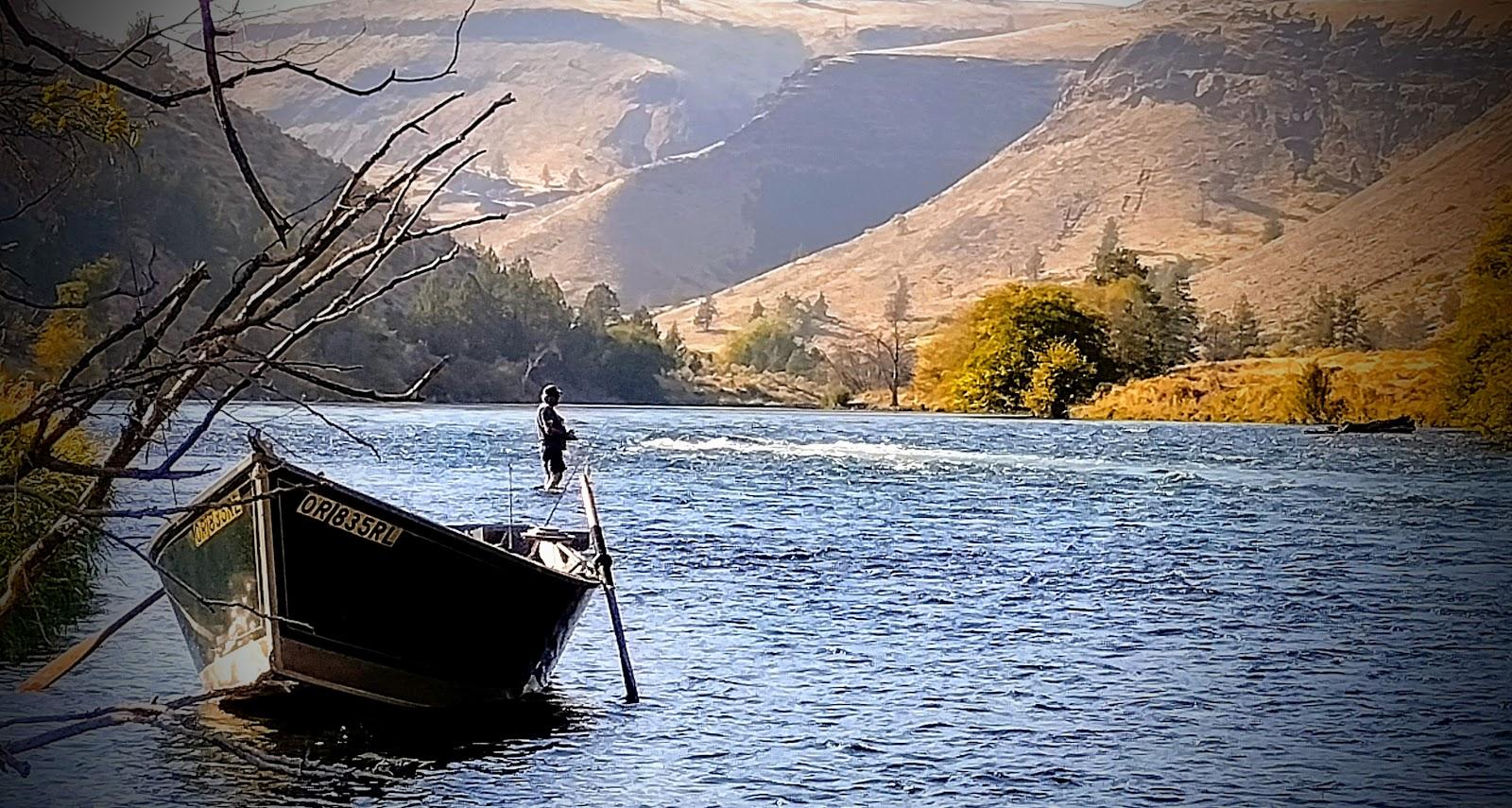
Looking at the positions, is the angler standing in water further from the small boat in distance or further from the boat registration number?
the boat registration number

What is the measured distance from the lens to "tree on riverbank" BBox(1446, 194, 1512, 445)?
1597 inches

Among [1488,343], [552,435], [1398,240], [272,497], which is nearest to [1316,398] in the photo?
[1488,343]

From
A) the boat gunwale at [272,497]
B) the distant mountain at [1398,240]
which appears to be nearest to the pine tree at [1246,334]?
the distant mountain at [1398,240]

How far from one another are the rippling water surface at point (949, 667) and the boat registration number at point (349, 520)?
15.6 inches

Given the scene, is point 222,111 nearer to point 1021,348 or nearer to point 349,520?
point 349,520

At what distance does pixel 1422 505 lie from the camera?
29.5 m

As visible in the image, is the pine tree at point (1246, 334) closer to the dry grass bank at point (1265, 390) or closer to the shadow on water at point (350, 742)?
the dry grass bank at point (1265, 390)

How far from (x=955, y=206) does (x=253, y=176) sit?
523 feet

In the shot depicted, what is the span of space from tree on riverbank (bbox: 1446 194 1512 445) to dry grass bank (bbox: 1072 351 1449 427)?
12465 mm

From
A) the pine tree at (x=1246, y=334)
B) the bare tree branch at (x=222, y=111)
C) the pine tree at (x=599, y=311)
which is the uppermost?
the pine tree at (x=599, y=311)

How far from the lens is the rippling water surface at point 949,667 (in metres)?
9.36

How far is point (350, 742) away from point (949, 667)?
5.25 meters

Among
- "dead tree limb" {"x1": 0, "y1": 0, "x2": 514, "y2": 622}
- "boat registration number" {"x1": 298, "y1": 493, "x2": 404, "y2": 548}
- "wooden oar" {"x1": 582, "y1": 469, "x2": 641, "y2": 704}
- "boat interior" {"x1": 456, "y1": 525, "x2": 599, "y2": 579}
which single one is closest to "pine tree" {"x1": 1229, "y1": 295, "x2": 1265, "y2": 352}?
"boat interior" {"x1": 456, "y1": 525, "x2": 599, "y2": 579}

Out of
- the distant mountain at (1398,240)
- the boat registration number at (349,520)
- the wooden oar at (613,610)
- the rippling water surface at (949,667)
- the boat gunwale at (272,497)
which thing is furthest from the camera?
the distant mountain at (1398,240)
